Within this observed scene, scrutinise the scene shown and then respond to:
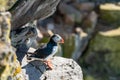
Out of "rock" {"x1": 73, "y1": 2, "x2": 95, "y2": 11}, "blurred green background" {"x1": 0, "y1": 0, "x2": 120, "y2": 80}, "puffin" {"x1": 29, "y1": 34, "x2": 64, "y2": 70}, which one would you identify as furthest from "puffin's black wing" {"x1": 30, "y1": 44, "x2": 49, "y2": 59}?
"rock" {"x1": 73, "y1": 2, "x2": 95, "y2": 11}

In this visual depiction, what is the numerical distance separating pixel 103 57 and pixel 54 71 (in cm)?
1526

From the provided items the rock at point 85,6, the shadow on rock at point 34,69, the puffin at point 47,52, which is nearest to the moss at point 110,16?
the rock at point 85,6

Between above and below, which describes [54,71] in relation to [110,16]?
above

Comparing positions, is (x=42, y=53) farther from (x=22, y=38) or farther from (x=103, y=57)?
(x=103, y=57)

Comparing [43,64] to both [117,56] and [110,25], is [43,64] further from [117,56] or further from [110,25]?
[110,25]

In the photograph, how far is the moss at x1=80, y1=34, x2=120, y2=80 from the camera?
25880 mm

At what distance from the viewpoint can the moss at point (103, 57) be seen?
25.9 metres

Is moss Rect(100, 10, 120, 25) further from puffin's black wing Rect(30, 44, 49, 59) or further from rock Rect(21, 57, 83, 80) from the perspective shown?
puffin's black wing Rect(30, 44, 49, 59)

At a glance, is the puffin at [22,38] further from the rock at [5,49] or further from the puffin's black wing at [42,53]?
the rock at [5,49]

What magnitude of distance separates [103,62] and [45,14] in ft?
51.4

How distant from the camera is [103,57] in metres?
26.4

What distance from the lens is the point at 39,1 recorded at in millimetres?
10367

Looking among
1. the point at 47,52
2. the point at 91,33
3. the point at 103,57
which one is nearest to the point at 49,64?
the point at 47,52

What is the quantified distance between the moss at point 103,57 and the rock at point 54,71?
13.8m
